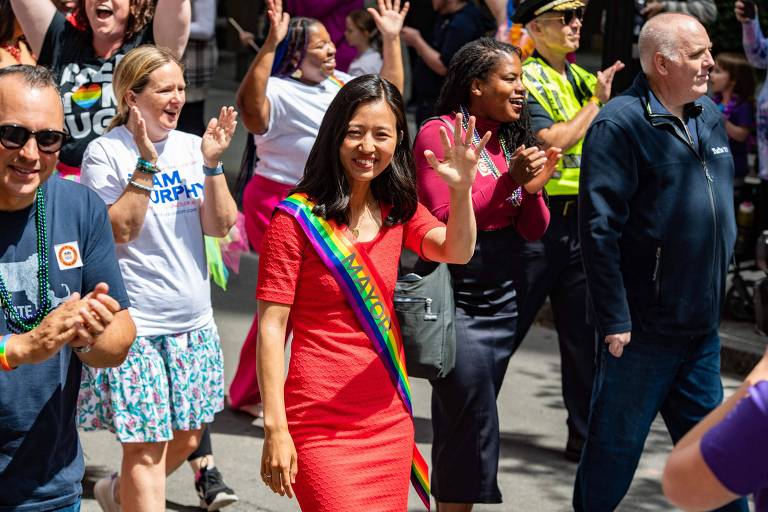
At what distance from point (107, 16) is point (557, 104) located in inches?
74.6

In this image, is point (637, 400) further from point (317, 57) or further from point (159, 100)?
point (317, 57)

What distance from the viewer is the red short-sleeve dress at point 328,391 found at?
379 centimetres

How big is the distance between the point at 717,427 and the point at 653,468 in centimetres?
412

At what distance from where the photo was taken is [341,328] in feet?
12.6

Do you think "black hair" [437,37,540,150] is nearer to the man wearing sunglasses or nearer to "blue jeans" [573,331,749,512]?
"blue jeans" [573,331,749,512]

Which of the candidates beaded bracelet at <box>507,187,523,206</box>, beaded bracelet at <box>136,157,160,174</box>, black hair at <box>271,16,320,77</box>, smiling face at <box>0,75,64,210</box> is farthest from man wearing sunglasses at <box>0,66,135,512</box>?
black hair at <box>271,16,320,77</box>

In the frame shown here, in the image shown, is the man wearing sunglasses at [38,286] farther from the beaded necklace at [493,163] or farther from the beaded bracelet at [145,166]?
the beaded necklace at [493,163]

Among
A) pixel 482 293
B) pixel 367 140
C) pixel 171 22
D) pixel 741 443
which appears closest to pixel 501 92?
pixel 482 293

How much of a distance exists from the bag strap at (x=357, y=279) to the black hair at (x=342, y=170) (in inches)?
1.8

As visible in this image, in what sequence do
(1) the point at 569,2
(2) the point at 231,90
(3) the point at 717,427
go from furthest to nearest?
(2) the point at 231,90
(1) the point at 569,2
(3) the point at 717,427

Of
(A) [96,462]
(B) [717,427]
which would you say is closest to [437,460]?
(A) [96,462]

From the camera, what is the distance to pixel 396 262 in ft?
13.2

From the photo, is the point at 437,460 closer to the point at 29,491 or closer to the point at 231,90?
the point at 29,491

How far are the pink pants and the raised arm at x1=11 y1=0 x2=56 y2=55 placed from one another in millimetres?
1389
